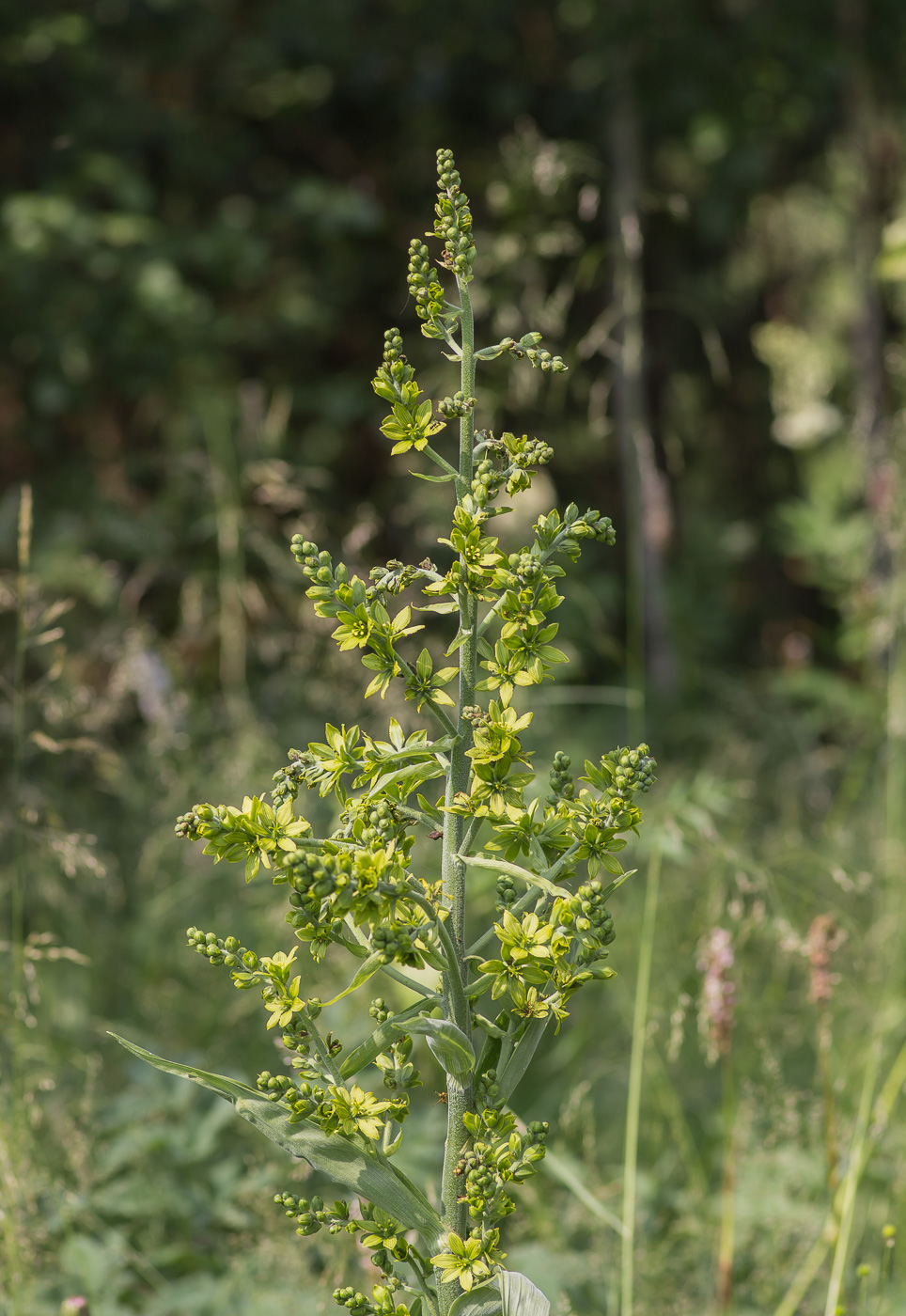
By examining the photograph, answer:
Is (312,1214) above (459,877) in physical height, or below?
below

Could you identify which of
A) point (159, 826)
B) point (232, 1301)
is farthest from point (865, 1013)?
point (159, 826)

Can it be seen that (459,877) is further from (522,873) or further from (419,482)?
(419,482)

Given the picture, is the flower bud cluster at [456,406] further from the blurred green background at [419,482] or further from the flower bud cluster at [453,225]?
the blurred green background at [419,482]

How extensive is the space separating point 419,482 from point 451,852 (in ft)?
11.9

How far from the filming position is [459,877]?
0.96m

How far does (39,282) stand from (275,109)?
4.49 ft

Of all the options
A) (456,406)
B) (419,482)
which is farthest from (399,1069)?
(419,482)

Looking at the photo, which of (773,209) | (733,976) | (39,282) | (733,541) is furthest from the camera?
(773,209)

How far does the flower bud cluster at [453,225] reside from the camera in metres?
0.91

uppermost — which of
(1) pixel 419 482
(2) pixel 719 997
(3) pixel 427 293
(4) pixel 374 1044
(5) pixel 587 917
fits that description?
(1) pixel 419 482

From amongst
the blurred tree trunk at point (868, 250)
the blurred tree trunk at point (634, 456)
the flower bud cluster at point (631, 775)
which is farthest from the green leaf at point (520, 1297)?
the blurred tree trunk at point (868, 250)

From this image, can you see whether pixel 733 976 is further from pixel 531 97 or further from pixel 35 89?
pixel 35 89

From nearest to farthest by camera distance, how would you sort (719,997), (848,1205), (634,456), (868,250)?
(848,1205)
(719,997)
(634,456)
(868,250)

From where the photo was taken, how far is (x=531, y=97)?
181 inches
